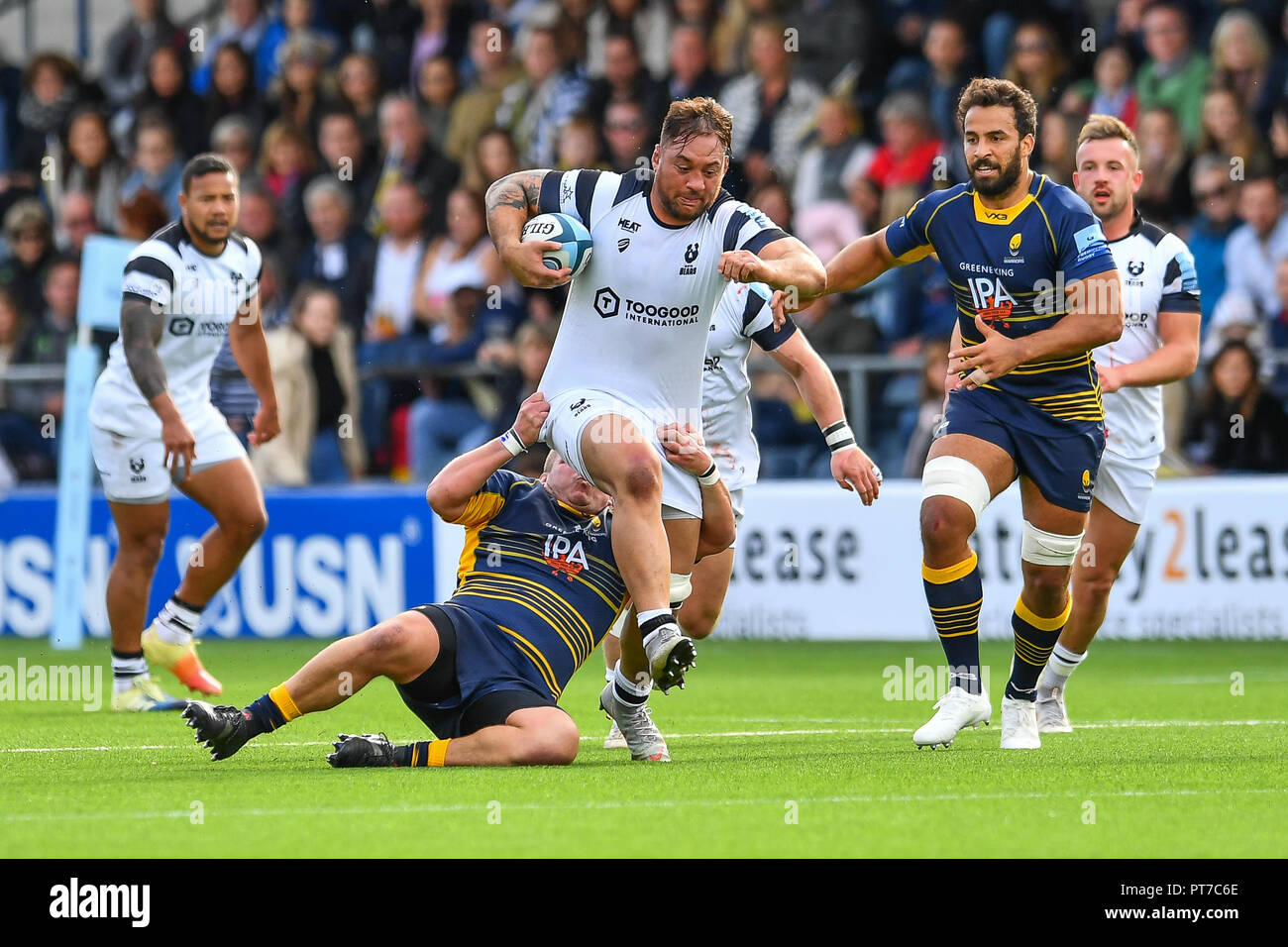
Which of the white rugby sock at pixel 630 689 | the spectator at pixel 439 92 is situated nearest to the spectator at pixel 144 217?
the spectator at pixel 439 92

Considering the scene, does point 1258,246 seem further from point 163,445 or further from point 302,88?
point 302,88

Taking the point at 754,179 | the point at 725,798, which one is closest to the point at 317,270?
the point at 754,179

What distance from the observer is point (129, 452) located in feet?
34.2

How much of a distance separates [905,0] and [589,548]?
10.8m

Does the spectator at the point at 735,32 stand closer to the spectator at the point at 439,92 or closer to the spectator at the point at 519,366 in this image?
the spectator at the point at 439,92

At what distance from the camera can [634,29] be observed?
17484mm

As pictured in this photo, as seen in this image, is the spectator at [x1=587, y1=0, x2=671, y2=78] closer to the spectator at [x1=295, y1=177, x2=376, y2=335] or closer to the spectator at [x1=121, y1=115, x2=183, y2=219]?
the spectator at [x1=295, y1=177, x2=376, y2=335]

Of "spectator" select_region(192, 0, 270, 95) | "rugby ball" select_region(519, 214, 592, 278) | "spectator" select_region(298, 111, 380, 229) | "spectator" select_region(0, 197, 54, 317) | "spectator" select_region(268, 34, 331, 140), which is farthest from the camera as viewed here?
"spectator" select_region(192, 0, 270, 95)

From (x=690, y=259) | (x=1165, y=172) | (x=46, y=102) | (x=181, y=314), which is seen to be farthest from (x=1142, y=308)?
(x=46, y=102)

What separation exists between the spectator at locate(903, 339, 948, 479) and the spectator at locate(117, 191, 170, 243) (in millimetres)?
6514

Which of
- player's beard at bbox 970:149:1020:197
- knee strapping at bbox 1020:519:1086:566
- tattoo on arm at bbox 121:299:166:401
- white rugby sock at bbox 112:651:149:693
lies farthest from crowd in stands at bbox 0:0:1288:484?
player's beard at bbox 970:149:1020:197

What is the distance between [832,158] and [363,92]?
4.69m

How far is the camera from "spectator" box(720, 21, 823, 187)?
1645cm

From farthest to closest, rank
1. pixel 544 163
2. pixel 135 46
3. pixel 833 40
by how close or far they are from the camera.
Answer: pixel 135 46 → pixel 833 40 → pixel 544 163
